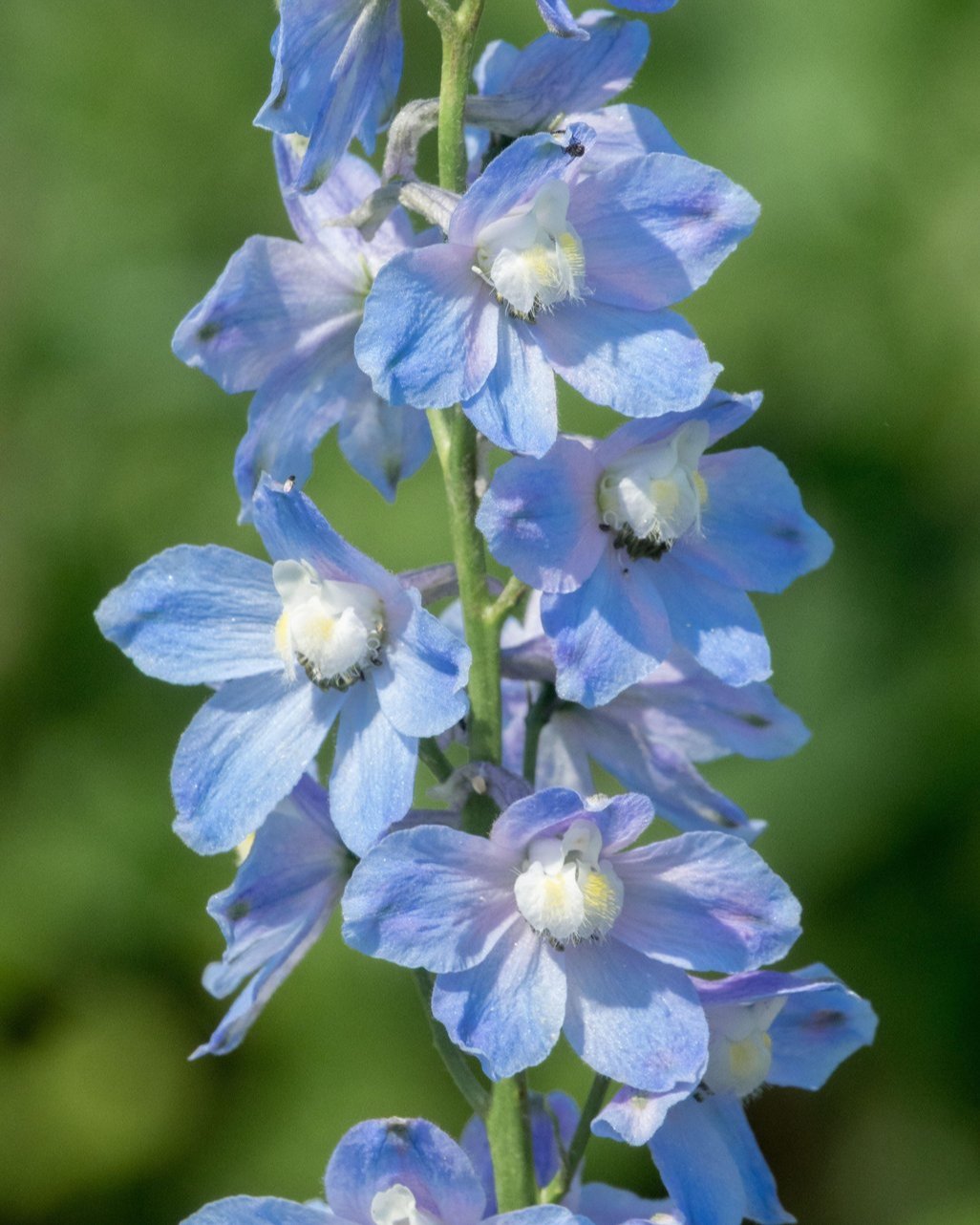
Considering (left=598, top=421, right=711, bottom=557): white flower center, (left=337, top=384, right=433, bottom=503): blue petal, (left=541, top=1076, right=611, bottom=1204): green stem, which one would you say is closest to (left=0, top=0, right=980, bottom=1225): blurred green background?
(left=541, top=1076, right=611, bottom=1204): green stem

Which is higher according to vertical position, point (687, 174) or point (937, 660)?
point (687, 174)

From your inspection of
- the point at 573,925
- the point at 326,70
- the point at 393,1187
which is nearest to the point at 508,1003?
the point at 573,925

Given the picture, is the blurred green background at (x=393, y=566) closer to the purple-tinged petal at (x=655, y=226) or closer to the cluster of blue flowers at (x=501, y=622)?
the cluster of blue flowers at (x=501, y=622)

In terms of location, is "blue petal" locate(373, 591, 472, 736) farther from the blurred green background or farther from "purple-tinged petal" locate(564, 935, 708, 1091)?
the blurred green background

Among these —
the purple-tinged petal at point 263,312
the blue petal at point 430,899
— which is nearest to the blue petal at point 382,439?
the purple-tinged petal at point 263,312

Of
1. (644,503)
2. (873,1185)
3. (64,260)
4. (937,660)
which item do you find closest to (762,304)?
(937,660)

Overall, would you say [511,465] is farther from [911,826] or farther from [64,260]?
[64,260]
